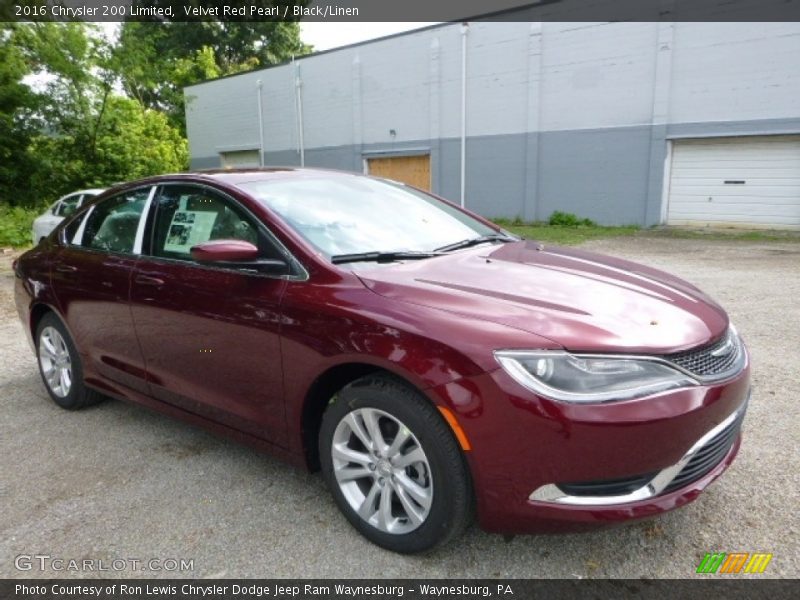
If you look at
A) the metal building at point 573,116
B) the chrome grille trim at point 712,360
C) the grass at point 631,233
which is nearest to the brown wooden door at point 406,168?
the metal building at point 573,116

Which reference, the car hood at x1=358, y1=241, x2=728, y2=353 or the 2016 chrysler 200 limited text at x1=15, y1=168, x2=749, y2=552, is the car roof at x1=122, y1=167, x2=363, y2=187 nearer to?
the 2016 chrysler 200 limited text at x1=15, y1=168, x2=749, y2=552

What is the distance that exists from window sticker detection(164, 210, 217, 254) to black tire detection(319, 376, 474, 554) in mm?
1254

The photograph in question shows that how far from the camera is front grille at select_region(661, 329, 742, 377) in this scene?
7.07 feet

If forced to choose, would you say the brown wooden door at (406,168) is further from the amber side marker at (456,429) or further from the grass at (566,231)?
the amber side marker at (456,429)

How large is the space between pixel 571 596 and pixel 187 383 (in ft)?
6.86

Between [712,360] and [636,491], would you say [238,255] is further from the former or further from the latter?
[712,360]

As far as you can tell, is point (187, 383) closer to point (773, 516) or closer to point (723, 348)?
point (723, 348)

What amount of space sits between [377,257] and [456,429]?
3.12 feet

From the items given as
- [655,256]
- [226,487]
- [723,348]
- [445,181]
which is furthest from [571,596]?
[445,181]

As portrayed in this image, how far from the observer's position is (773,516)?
2617 millimetres

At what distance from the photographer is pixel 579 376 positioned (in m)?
2.02

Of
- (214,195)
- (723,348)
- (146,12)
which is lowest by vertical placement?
(723,348)

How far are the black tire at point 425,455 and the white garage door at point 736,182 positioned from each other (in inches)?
590

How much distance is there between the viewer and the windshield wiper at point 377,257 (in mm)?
2684
